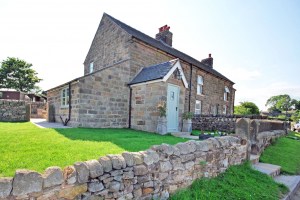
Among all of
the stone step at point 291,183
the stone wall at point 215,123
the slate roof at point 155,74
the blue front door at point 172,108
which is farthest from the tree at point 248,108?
the stone step at point 291,183

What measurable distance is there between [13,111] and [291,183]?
57.8 feet

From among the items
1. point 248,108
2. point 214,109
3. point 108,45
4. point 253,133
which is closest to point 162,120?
point 253,133

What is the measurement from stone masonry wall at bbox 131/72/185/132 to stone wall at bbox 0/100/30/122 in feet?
28.6

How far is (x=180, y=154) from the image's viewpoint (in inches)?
173

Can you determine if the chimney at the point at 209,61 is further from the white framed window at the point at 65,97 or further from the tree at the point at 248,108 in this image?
the white framed window at the point at 65,97

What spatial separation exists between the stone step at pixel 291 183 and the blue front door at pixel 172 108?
5660mm

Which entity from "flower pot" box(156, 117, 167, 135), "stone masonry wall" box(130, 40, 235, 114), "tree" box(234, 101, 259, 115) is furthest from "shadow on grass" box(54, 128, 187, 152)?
"tree" box(234, 101, 259, 115)

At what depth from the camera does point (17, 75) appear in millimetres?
41531

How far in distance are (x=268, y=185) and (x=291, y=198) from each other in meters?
0.73

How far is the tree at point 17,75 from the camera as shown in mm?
39969

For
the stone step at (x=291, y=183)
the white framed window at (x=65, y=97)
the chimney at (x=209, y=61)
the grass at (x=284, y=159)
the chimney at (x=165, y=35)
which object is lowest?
the stone step at (x=291, y=183)

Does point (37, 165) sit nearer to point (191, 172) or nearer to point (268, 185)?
point (191, 172)

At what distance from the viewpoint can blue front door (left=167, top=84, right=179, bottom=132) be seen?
10922 millimetres

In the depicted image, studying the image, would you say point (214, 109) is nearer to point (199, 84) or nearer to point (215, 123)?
point (199, 84)
